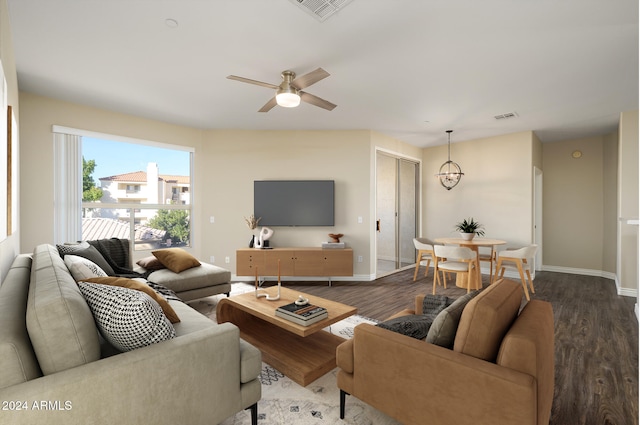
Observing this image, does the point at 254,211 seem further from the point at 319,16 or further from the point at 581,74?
the point at 581,74

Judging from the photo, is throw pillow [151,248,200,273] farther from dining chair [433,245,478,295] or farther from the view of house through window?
dining chair [433,245,478,295]

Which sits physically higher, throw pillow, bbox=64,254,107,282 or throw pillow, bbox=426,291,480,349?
throw pillow, bbox=64,254,107,282

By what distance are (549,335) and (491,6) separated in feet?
7.11

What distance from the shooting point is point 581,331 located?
10.0 ft

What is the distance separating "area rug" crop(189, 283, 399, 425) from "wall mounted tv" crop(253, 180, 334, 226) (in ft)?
10.4

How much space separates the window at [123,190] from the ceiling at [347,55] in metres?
0.59

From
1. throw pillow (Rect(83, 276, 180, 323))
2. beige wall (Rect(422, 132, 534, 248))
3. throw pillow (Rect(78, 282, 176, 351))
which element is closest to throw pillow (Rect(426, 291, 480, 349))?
throw pillow (Rect(78, 282, 176, 351))

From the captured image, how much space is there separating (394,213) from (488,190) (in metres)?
1.88

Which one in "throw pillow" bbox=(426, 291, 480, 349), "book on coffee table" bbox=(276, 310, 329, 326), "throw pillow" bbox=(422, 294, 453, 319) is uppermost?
"throw pillow" bbox=(426, 291, 480, 349)

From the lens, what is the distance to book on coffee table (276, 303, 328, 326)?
86.7 inches

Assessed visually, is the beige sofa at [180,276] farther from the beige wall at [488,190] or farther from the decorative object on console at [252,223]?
the beige wall at [488,190]

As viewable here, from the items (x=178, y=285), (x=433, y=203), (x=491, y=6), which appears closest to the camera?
(x=491, y=6)

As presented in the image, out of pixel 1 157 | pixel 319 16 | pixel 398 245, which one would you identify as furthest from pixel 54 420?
→ pixel 398 245

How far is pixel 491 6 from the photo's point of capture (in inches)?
83.4
